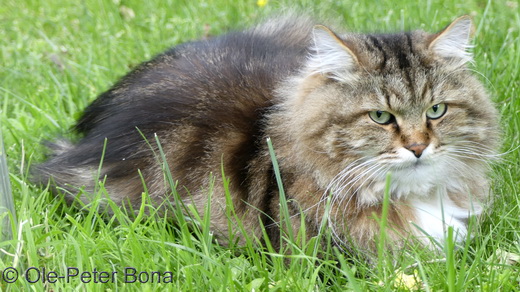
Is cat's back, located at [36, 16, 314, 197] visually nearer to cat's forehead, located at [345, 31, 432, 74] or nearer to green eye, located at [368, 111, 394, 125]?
cat's forehead, located at [345, 31, 432, 74]

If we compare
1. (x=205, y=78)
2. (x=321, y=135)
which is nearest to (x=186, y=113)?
(x=205, y=78)

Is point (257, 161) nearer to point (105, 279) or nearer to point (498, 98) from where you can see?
point (105, 279)

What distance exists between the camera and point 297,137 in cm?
291

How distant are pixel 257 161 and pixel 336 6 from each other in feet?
8.29

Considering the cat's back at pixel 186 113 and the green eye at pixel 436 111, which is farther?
the cat's back at pixel 186 113

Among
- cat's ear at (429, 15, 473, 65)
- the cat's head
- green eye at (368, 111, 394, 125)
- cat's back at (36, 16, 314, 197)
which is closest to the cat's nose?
the cat's head

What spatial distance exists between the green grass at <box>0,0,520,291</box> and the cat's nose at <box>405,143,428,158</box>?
1.32 ft

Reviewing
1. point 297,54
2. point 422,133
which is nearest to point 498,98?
point 297,54

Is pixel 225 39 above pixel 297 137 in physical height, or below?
above

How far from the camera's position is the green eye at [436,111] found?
9.03 ft

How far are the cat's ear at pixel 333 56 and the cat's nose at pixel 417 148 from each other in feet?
1.20

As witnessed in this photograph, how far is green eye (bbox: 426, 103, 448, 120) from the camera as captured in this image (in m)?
2.75

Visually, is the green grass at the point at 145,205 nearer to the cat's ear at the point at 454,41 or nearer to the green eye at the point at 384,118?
the green eye at the point at 384,118

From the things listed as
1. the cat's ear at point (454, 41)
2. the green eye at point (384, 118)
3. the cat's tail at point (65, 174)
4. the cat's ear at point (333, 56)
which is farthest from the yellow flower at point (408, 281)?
the cat's tail at point (65, 174)
